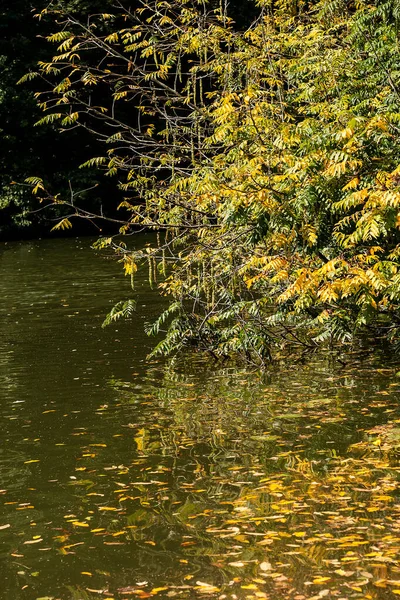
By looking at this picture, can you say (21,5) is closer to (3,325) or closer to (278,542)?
(3,325)

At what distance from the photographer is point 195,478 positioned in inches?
341

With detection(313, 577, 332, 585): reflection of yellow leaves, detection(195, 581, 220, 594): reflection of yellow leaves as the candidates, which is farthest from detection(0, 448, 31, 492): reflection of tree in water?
detection(313, 577, 332, 585): reflection of yellow leaves

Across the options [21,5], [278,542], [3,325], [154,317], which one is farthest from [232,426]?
[21,5]

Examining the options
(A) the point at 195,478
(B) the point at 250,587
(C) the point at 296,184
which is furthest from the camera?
(C) the point at 296,184

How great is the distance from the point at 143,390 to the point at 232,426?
2318 millimetres

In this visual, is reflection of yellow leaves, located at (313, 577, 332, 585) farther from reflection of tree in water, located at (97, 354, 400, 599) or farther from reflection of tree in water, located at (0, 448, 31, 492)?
reflection of tree in water, located at (0, 448, 31, 492)

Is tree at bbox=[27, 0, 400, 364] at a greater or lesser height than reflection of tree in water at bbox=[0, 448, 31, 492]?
greater

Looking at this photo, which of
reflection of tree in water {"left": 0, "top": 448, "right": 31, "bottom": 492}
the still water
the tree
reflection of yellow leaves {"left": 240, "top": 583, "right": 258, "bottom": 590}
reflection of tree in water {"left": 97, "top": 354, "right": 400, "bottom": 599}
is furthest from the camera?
the tree

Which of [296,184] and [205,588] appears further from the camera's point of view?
[296,184]

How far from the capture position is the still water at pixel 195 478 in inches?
258

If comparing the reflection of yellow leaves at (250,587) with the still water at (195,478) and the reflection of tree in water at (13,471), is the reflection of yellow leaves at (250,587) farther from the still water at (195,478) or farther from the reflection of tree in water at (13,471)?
the reflection of tree in water at (13,471)

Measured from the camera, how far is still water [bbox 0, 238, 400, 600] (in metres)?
6.56

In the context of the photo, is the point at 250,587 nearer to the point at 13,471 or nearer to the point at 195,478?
the point at 195,478

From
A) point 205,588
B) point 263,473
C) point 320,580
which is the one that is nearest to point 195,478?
point 263,473
